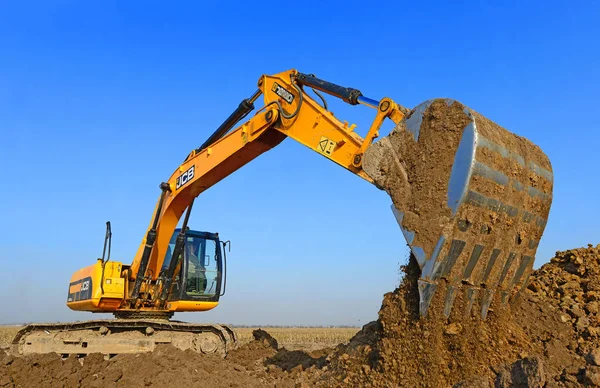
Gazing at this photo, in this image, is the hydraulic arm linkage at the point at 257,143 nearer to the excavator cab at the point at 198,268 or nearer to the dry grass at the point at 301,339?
the excavator cab at the point at 198,268

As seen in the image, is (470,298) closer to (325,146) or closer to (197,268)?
(325,146)

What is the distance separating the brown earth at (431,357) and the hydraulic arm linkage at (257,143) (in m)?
1.73

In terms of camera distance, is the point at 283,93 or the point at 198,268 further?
the point at 198,268

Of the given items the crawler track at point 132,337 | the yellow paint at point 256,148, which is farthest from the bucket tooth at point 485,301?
the crawler track at point 132,337

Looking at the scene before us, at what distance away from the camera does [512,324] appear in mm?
6980

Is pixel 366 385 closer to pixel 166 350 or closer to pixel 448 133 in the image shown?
pixel 448 133

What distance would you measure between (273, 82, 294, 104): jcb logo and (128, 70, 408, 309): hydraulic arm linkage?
15mm

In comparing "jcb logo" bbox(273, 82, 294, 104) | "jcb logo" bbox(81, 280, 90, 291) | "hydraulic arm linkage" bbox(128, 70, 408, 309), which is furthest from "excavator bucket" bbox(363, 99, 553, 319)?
"jcb logo" bbox(81, 280, 90, 291)

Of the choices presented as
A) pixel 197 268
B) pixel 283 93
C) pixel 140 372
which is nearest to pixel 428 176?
pixel 283 93

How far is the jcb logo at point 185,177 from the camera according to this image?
395 inches

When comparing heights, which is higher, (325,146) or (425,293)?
(325,146)

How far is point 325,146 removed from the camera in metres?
7.43

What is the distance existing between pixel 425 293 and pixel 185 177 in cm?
557

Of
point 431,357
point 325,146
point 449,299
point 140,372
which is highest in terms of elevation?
point 325,146
